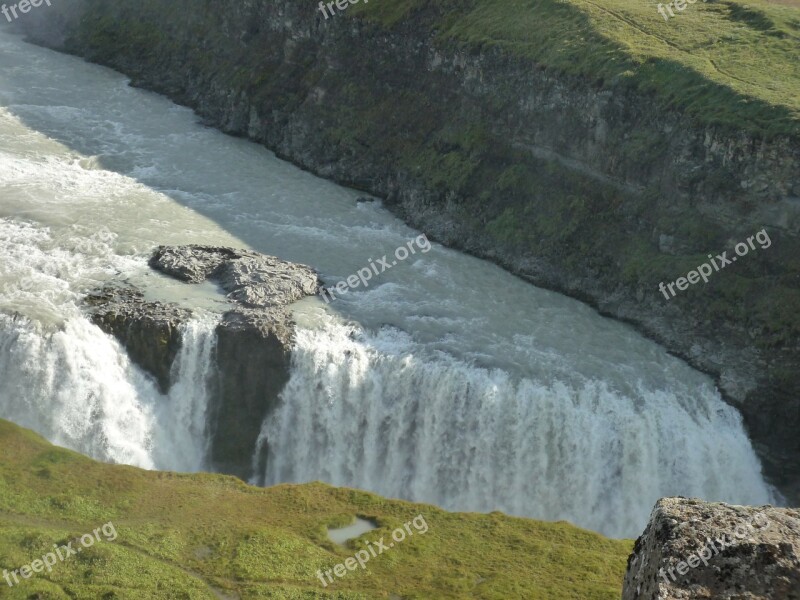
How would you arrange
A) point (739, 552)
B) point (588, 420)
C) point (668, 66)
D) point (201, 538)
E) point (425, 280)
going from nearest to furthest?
point (739, 552) < point (201, 538) < point (588, 420) < point (425, 280) < point (668, 66)

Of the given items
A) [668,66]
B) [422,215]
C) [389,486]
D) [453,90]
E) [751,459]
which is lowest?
[389,486]

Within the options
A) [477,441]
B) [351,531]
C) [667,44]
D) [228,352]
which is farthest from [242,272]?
[667,44]

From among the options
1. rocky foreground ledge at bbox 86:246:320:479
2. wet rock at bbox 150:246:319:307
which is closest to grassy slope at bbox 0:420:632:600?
rocky foreground ledge at bbox 86:246:320:479

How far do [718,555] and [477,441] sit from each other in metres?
20.7

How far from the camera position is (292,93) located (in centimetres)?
6359

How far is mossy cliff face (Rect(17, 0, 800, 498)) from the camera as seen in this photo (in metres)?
47.1

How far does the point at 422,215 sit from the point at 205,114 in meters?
17.0

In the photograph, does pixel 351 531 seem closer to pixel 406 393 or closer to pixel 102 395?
pixel 406 393

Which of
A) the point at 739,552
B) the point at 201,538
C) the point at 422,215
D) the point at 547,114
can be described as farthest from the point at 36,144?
the point at 739,552

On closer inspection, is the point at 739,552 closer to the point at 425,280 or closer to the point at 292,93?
the point at 425,280

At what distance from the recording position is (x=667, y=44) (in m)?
55.3

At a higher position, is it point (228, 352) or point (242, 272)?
point (242, 272)

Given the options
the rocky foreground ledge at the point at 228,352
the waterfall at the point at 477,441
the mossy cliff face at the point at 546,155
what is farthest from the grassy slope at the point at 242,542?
the mossy cliff face at the point at 546,155

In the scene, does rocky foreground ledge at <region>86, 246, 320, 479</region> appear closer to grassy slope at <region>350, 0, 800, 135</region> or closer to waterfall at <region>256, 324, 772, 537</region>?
waterfall at <region>256, 324, 772, 537</region>
